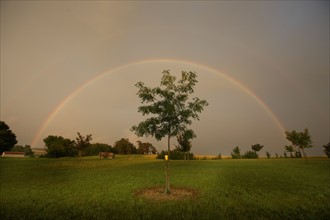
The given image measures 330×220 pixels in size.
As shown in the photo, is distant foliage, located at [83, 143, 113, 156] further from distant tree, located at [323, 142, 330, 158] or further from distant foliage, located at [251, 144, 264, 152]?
distant tree, located at [323, 142, 330, 158]

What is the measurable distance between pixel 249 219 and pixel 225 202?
3.71m

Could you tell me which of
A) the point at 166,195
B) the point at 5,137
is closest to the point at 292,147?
the point at 166,195

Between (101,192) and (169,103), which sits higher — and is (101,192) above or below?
below

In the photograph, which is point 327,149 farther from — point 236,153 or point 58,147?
point 58,147

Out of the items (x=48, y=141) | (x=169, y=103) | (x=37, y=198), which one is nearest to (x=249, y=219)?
(x=169, y=103)

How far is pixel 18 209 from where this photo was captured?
13.3m

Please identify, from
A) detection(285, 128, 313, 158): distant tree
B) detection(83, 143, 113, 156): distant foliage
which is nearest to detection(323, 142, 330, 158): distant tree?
detection(285, 128, 313, 158): distant tree

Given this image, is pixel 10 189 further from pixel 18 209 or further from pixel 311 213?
pixel 311 213

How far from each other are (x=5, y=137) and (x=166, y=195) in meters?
99.5

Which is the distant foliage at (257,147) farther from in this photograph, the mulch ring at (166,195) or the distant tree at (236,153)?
the mulch ring at (166,195)

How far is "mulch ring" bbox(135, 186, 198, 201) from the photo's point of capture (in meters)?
16.4

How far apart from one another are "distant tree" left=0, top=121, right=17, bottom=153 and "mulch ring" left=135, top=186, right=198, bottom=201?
9449cm

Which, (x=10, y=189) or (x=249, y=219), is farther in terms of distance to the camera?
(x=10, y=189)

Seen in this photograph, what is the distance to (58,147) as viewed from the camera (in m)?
88.6
